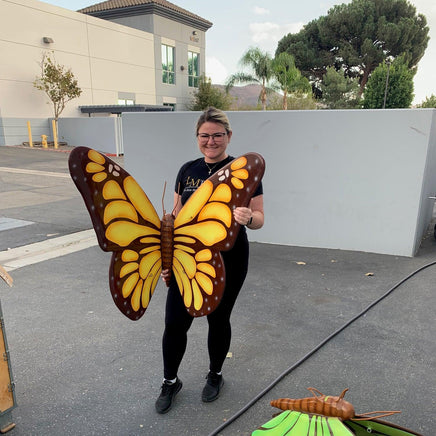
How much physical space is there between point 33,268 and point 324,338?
3.32 metres

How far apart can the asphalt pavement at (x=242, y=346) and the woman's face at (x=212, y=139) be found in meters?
1.47

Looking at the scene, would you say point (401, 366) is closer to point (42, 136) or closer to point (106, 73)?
point (42, 136)

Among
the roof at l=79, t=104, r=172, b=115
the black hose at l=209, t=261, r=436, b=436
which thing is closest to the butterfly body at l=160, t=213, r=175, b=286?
the black hose at l=209, t=261, r=436, b=436

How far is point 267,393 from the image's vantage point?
2398mm

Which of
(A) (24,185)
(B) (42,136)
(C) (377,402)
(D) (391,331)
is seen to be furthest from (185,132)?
(B) (42,136)

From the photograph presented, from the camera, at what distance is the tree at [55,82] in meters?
19.5

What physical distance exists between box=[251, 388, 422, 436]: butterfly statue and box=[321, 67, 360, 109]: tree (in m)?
31.0

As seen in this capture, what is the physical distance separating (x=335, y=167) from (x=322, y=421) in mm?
4080

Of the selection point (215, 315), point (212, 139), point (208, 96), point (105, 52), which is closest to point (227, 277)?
Result: point (215, 315)

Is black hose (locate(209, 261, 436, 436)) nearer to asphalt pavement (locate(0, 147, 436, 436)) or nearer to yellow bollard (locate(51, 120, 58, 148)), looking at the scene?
asphalt pavement (locate(0, 147, 436, 436))

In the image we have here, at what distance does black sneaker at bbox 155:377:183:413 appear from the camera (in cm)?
222

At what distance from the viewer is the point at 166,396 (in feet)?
7.39

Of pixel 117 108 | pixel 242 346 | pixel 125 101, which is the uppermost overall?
pixel 125 101

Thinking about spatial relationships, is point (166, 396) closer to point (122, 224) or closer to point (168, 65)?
point (122, 224)
